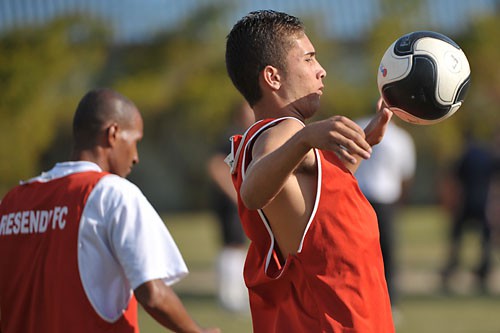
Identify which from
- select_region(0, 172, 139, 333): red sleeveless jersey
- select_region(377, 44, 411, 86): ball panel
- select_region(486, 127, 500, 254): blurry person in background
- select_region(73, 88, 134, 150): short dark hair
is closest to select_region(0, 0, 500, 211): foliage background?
select_region(486, 127, 500, 254): blurry person in background

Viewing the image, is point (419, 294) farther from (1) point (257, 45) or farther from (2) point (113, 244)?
(1) point (257, 45)

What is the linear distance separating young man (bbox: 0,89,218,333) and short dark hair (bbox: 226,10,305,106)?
2.56 feet

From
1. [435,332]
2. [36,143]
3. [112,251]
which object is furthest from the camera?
[36,143]

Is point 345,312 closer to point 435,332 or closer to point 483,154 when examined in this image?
point 435,332

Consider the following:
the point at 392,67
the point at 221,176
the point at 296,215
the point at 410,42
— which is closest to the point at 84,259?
the point at 296,215

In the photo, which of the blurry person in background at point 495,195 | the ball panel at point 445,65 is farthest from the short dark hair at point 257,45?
the blurry person in background at point 495,195

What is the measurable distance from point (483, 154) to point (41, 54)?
6.89 meters

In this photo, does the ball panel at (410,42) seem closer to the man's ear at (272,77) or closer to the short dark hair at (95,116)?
the man's ear at (272,77)

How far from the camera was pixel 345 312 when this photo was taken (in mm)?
3123

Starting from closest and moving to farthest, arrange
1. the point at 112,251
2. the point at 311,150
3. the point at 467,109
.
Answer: the point at 311,150
the point at 112,251
the point at 467,109

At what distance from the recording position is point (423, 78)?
3309 mm

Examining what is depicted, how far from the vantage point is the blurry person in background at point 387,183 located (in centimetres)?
868

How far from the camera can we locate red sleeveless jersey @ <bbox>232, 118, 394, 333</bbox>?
3115 mm

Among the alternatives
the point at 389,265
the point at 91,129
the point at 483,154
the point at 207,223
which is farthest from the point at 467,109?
the point at 91,129
